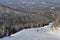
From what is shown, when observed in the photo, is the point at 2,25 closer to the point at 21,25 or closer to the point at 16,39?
the point at 21,25

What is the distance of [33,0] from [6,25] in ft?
61.8

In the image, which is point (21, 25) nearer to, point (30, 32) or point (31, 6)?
point (30, 32)

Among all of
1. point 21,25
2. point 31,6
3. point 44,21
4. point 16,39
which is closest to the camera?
point 16,39

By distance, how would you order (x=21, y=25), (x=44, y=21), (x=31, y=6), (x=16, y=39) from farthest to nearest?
(x=31, y=6) < (x=44, y=21) < (x=21, y=25) < (x=16, y=39)

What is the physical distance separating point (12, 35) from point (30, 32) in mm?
982

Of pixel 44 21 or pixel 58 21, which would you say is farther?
pixel 44 21

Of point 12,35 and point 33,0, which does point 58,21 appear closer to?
point 12,35

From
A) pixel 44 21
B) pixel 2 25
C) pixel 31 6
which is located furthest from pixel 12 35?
pixel 31 6

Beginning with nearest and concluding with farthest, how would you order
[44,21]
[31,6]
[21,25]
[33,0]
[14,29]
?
1. [14,29]
2. [21,25]
3. [44,21]
4. [31,6]
5. [33,0]

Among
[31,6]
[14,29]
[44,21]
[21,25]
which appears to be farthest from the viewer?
[31,6]

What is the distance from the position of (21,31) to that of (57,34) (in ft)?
6.99

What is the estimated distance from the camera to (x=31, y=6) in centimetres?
3238

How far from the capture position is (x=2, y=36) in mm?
16453

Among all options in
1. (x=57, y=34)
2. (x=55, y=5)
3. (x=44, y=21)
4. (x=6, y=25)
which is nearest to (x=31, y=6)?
(x=55, y=5)
